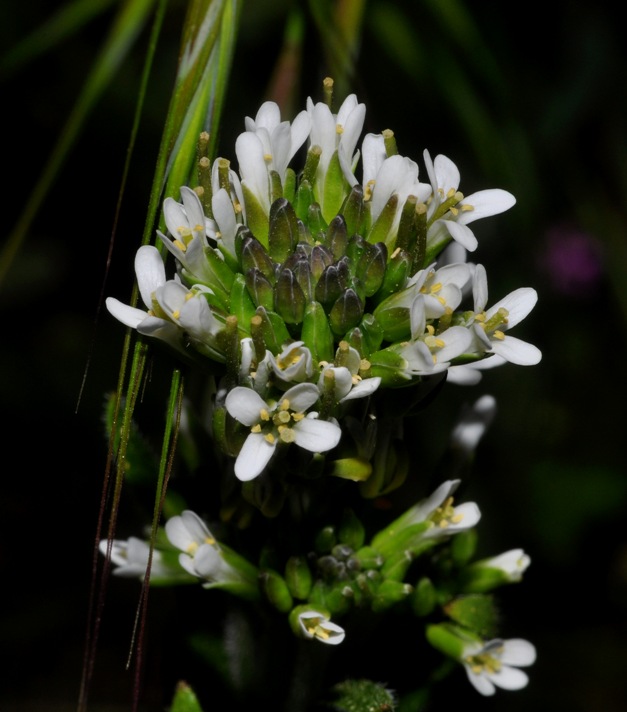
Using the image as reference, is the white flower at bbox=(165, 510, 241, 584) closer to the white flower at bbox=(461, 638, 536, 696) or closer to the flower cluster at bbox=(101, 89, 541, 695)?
the flower cluster at bbox=(101, 89, 541, 695)

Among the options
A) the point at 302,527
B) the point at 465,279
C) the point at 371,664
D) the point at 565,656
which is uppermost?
the point at 465,279

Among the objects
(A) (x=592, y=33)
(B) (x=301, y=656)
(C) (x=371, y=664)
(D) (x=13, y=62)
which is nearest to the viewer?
(B) (x=301, y=656)

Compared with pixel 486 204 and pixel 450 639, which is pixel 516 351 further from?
pixel 450 639

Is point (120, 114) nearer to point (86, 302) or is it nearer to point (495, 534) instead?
point (86, 302)

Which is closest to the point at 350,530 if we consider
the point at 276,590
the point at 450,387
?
the point at 276,590

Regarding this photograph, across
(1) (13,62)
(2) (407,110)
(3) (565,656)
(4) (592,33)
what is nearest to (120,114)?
(2) (407,110)

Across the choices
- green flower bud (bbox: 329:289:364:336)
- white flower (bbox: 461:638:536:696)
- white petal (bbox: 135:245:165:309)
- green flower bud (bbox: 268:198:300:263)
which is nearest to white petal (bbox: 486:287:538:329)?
green flower bud (bbox: 329:289:364:336)
